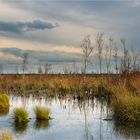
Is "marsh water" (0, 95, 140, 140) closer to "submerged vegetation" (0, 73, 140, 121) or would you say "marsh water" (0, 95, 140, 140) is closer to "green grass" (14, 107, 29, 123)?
"green grass" (14, 107, 29, 123)

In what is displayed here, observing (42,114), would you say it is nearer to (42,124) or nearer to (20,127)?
(42,124)

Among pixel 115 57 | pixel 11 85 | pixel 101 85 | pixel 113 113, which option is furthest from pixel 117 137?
pixel 115 57

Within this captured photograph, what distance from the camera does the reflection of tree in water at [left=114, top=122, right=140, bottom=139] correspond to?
1305cm

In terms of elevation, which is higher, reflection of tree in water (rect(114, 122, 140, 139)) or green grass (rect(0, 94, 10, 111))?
green grass (rect(0, 94, 10, 111))

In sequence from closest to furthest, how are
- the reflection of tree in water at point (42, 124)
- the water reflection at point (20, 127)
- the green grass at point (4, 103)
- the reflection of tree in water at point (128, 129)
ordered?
the reflection of tree in water at point (128, 129), the water reflection at point (20, 127), the reflection of tree in water at point (42, 124), the green grass at point (4, 103)

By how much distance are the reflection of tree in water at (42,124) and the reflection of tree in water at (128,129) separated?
2.36 metres

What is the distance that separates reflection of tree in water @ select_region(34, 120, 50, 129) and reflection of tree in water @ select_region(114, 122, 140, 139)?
2.36m

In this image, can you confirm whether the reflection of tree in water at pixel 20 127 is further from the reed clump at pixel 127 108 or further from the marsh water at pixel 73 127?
the reed clump at pixel 127 108

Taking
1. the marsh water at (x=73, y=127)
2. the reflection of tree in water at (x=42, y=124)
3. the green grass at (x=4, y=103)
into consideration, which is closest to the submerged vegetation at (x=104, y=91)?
the reflection of tree in water at (x=42, y=124)

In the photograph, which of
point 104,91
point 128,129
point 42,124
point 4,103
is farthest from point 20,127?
point 104,91

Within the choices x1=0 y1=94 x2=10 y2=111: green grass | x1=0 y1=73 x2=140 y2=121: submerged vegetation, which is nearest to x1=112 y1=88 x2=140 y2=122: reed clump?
x1=0 y1=73 x2=140 y2=121: submerged vegetation

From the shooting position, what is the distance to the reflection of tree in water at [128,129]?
13050 mm

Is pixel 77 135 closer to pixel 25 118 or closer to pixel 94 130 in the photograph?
pixel 94 130

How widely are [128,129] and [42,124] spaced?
305 cm
